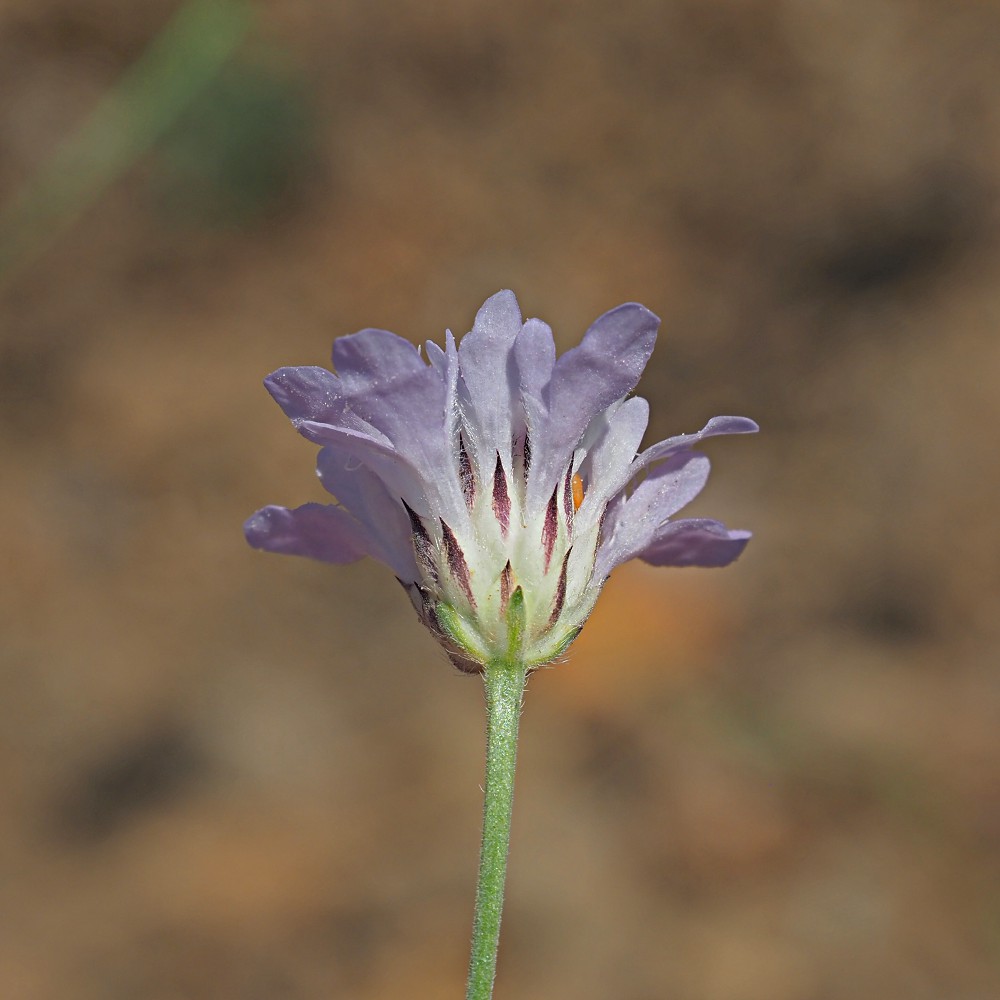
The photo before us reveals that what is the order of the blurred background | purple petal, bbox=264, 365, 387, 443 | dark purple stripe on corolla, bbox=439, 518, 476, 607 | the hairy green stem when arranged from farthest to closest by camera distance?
the blurred background < dark purple stripe on corolla, bbox=439, 518, 476, 607 < purple petal, bbox=264, 365, 387, 443 < the hairy green stem

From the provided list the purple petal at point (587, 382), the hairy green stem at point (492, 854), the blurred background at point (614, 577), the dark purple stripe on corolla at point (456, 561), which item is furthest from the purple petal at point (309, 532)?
the blurred background at point (614, 577)

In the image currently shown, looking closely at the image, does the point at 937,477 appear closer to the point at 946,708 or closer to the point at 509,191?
the point at 946,708

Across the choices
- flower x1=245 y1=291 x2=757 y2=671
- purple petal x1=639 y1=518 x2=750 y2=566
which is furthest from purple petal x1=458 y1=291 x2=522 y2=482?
purple petal x1=639 y1=518 x2=750 y2=566

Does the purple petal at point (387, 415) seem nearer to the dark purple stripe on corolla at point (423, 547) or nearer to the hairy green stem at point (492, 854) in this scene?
the dark purple stripe on corolla at point (423, 547)

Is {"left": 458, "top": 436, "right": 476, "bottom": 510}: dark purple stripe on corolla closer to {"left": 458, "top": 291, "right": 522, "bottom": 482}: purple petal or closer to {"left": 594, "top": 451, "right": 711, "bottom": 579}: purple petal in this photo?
{"left": 458, "top": 291, "right": 522, "bottom": 482}: purple petal

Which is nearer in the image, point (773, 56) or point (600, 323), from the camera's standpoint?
point (600, 323)

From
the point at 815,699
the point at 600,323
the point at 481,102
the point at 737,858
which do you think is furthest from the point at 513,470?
the point at 481,102
